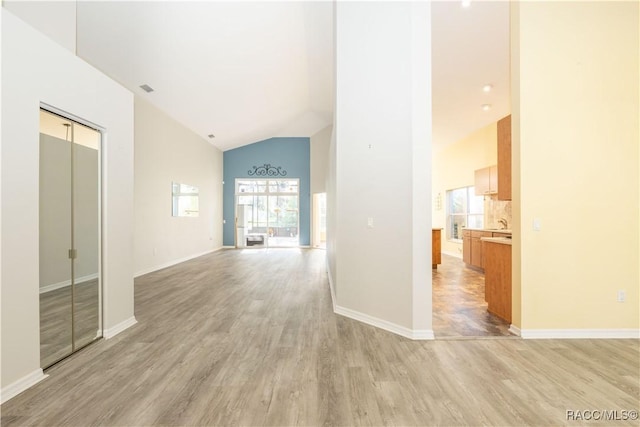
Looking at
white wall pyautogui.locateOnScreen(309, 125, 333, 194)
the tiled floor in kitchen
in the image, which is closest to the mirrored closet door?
the tiled floor in kitchen

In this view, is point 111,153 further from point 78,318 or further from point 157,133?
point 157,133

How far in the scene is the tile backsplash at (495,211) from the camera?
5.87 meters

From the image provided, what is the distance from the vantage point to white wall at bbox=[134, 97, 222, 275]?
5816 millimetres

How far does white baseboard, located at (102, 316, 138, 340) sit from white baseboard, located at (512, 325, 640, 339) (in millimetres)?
3977

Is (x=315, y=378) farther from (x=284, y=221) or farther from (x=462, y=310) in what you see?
(x=284, y=221)

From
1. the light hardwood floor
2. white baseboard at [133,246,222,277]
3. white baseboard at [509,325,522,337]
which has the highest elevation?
white baseboard at [509,325,522,337]

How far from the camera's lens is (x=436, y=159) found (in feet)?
29.6

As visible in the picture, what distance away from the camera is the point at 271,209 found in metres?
10.8

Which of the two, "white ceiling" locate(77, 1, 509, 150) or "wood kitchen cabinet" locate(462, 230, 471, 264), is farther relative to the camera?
"wood kitchen cabinet" locate(462, 230, 471, 264)

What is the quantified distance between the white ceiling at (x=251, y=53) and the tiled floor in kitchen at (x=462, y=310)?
3.54 meters

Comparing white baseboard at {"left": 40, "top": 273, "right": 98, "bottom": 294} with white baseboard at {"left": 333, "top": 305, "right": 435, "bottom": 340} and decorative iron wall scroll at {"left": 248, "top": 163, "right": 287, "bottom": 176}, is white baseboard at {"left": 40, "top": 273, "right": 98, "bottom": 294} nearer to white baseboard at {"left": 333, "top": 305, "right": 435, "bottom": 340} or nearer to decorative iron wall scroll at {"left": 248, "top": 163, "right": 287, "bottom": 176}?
white baseboard at {"left": 333, "top": 305, "right": 435, "bottom": 340}

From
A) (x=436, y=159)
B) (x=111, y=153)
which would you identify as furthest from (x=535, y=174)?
(x=436, y=159)

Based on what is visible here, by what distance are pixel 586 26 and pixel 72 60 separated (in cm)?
467

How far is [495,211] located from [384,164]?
465 centimetres
